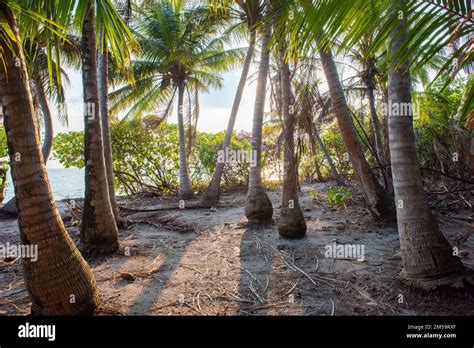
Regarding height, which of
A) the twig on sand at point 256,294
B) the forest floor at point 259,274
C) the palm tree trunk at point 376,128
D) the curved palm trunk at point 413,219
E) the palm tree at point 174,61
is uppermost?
the palm tree at point 174,61

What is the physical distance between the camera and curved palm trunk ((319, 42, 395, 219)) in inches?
232

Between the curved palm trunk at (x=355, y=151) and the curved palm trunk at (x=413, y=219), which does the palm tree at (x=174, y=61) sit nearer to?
the curved palm trunk at (x=355, y=151)

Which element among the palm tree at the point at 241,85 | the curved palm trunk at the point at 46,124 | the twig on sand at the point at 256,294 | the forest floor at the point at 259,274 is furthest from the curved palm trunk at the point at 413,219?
the curved palm trunk at the point at 46,124

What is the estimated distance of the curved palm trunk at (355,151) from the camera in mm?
5891

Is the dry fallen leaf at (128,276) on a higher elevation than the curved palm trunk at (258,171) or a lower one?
lower

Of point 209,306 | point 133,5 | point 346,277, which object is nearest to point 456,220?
point 346,277

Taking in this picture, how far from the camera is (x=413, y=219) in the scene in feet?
11.1

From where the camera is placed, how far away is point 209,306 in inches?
138

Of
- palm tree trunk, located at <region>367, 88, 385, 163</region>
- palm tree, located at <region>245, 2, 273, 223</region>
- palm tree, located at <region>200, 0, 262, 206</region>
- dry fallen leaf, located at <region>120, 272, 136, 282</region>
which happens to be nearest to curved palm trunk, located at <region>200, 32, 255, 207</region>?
palm tree, located at <region>200, 0, 262, 206</region>

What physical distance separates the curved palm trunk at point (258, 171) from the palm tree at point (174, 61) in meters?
4.98

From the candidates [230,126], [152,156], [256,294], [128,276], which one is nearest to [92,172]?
[128,276]

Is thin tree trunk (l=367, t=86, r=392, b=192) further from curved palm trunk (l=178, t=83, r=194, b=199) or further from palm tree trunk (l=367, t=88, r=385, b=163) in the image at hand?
curved palm trunk (l=178, t=83, r=194, b=199)
